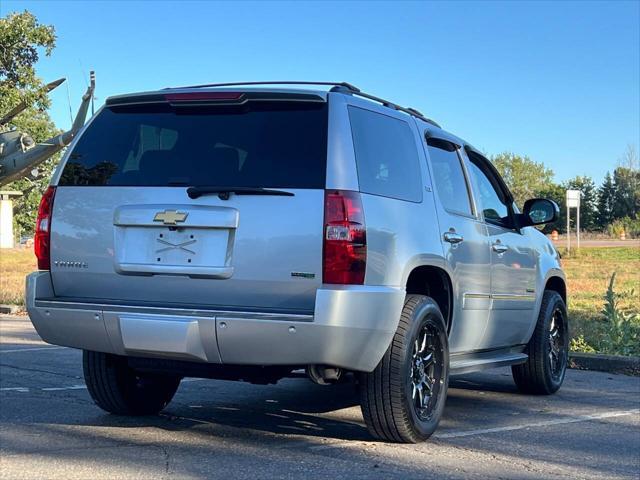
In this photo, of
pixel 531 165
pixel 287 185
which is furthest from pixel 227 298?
pixel 531 165

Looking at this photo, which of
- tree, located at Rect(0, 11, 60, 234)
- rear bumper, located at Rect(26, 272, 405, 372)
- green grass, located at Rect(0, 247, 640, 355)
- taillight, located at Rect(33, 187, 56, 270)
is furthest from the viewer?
tree, located at Rect(0, 11, 60, 234)

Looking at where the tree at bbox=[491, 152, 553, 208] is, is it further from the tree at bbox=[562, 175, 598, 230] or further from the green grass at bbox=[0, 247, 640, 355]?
the green grass at bbox=[0, 247, 640, 355]

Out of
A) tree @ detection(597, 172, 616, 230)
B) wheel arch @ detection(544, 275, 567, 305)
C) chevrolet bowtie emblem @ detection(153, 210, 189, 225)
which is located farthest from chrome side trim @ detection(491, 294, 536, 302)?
tree @ detection(597, 172, 616, 230)

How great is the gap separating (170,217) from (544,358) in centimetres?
387

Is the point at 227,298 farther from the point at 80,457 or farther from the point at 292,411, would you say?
the point at 292,411

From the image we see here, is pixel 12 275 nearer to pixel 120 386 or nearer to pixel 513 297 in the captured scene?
pixel 120 386

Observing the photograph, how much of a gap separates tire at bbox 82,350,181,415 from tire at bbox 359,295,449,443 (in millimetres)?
1702

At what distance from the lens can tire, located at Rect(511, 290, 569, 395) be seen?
6.97m

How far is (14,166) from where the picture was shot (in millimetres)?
26844

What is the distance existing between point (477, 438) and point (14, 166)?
24513mm

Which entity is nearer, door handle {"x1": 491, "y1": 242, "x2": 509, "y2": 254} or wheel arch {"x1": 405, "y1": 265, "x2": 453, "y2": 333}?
wheel arch {"x1": 405, "y1": 265, "x2": 453, "y2": 333}

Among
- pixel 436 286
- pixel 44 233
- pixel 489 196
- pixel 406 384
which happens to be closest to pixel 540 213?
pixel 489 196

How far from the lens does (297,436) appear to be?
5.13 metres

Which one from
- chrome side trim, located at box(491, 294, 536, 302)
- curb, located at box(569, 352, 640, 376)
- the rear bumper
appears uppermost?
chrome side trim, located at box(491, 294, 536, 302)
